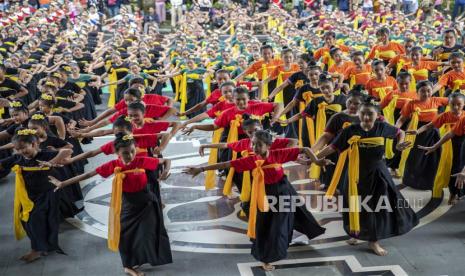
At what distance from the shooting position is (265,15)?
70.9ft

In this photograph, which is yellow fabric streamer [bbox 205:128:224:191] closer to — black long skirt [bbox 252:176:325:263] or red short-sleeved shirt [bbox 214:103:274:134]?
red short-sleeved shirt [bbox 214:103:274:134]

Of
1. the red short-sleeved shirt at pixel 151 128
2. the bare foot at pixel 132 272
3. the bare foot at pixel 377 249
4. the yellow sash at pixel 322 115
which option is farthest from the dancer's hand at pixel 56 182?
the yellow sash at pixel 322 115

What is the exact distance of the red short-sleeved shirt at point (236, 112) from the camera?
7.47m

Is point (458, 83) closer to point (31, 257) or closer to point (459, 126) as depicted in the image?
point (459, 126)

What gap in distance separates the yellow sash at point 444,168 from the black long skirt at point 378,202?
156 cm

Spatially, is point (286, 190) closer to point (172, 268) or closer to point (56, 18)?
point (172, 268)

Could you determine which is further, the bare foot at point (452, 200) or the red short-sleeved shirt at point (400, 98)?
the red short-sleeved shirt at point (400, 98)

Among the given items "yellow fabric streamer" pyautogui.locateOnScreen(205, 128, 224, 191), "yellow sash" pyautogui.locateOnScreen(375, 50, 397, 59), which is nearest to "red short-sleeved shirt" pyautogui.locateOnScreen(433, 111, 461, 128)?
"yellow fabric streamer" pyautogui.locateOnScreen(205, 128, 224, 191)

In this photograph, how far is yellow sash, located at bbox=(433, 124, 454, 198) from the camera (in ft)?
24.5

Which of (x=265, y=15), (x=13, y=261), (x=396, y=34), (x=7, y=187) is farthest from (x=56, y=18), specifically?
(x=13, y=261)

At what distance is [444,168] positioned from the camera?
24.7 ft

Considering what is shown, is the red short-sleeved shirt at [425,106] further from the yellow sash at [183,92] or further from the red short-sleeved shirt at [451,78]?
the yellow sash at [183,92]

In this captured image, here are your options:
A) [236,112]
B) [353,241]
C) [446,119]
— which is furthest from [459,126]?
[236,112]

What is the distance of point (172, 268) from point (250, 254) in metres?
0.83
